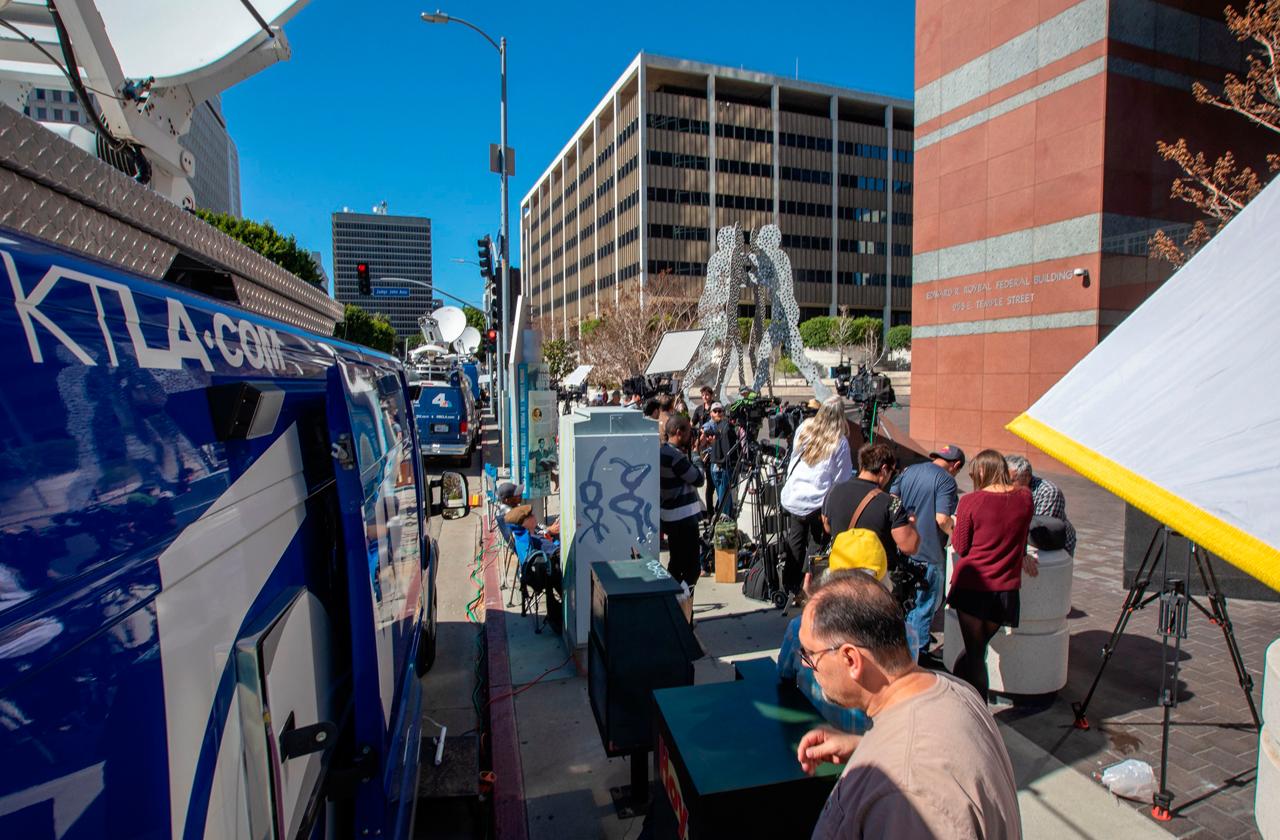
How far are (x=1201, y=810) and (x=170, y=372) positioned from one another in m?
5.23

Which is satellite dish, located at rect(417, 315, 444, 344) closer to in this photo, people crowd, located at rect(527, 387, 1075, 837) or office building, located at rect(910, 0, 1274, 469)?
office building, located at rect(910, 0, 1274, 469)

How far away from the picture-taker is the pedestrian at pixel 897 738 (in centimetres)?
168

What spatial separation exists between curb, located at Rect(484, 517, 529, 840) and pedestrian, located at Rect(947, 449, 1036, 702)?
9.99 ft

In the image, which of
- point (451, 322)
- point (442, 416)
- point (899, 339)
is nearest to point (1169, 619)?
point (442, 416)

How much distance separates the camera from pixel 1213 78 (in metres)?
15.9

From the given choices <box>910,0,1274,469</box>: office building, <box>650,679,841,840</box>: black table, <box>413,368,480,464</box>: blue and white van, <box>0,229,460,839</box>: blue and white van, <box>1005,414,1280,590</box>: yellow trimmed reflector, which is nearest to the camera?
<box>0,229,460,839</box>: blue and white van

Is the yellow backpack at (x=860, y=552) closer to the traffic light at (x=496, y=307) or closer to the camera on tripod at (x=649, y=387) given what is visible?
the camera on tripod at (x=649, y=387)

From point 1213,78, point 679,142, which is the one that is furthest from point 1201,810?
point 679,142

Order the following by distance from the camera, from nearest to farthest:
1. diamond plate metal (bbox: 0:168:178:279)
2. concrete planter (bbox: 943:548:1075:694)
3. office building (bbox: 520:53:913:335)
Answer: diamond plate metal (bbox: 0:168:178:279) < concrete planter (bbox: 943:548:1075:694) < office building (bbox: 520:53:913:335)

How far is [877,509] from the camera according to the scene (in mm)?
4738

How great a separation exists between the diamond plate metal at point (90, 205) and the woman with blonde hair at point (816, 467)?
4.36 meters

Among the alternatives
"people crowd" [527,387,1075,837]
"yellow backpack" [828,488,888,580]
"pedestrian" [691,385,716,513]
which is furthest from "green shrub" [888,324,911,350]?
"yellow backpack" [828,488,888,580]

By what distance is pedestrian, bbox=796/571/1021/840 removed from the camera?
1.68m

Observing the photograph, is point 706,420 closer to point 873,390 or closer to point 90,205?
point 873,390
